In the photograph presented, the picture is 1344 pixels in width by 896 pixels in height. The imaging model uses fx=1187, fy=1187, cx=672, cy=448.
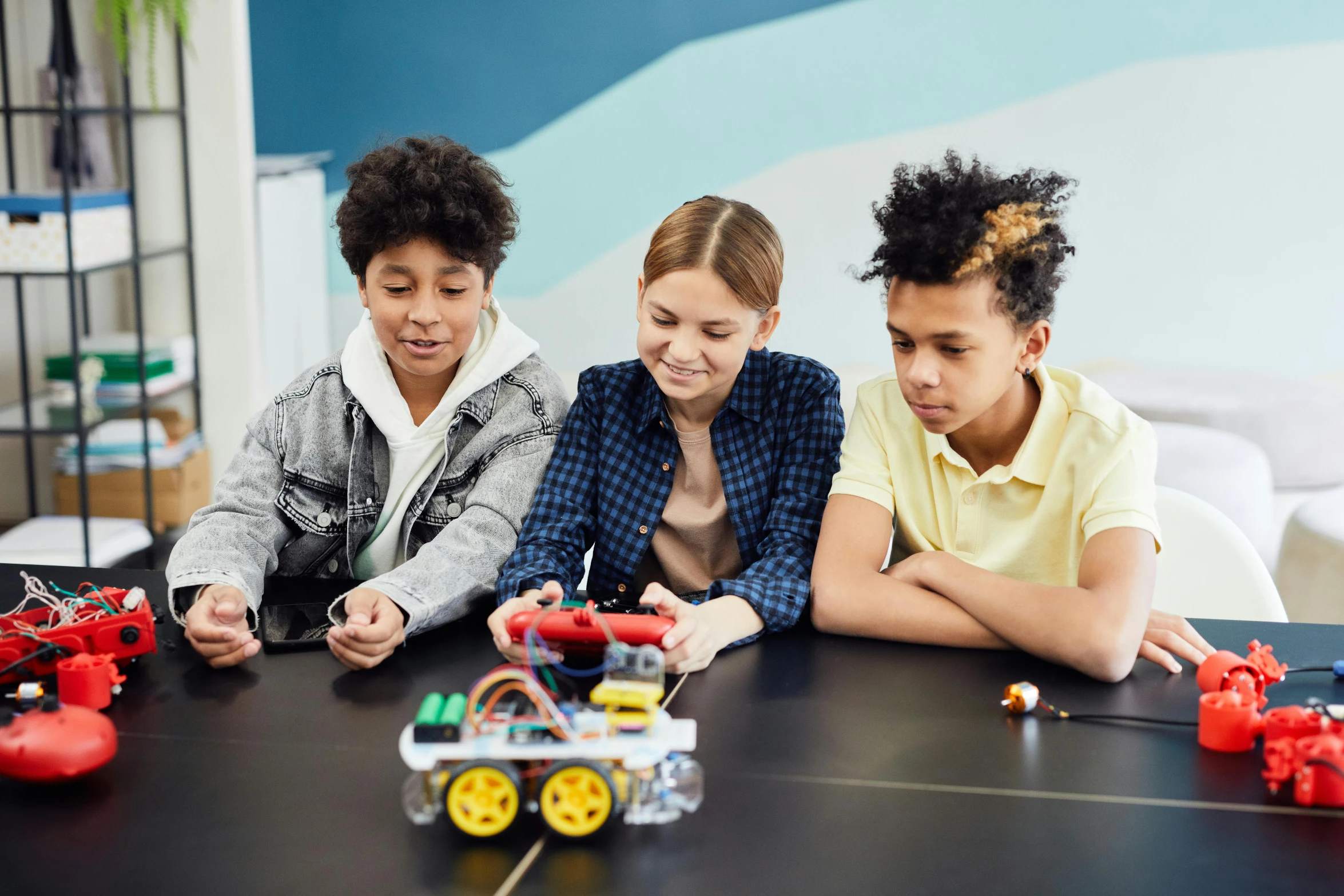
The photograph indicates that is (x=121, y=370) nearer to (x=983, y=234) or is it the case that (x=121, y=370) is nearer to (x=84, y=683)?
(x=84, y=683)

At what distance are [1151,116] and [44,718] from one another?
3.41m

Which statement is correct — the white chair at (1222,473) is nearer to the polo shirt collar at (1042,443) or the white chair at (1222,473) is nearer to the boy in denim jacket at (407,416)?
the polo shirt collar at (1042,443)

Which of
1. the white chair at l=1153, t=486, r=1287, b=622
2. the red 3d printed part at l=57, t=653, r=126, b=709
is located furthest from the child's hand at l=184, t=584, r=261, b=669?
the white chair at l=1153, t=486, r=1287, b=622

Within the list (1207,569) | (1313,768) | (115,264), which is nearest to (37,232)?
(115,264)

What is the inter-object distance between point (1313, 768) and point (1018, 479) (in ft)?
1.90

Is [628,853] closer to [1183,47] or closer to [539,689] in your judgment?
[539,689]

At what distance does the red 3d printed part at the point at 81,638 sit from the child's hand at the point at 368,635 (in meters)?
0.19

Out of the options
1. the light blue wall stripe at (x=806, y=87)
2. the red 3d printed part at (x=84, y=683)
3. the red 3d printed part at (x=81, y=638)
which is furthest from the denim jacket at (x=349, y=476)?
the light blue wall stripe at (x=806, y=87)

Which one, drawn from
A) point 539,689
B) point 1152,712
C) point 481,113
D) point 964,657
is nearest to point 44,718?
point 539,689

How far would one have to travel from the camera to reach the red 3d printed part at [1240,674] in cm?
115

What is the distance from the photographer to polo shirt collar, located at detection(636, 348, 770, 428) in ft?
5.31

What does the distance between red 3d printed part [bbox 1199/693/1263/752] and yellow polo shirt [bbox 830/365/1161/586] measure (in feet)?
1.11

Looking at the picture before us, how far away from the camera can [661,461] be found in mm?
1643

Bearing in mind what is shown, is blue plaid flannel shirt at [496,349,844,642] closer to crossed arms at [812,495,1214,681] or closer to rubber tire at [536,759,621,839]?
crossed arms at [812,495,1214,681]
